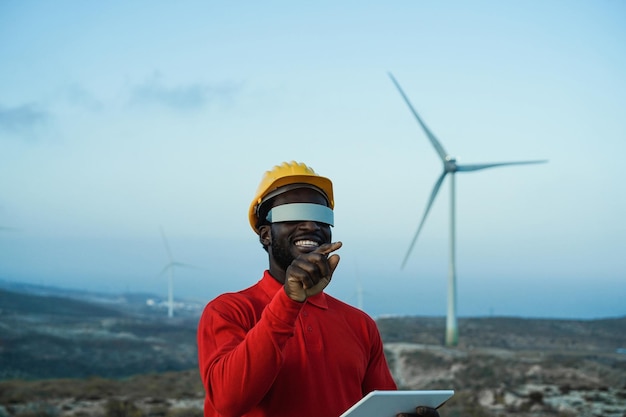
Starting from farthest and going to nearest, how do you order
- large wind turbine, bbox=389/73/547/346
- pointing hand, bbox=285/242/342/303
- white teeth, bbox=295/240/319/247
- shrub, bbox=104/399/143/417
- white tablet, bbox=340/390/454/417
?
large wind turbine, bbox=389/73/547/346, shrub, bbox=104/399/143/417, white teeth, bbox=295/240/319/247, pointing hand, bbox=285/242/342/303, white tablet, bbox=340/390/454/417

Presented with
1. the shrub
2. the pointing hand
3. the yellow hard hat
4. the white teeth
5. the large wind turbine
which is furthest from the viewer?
the large wind turbine

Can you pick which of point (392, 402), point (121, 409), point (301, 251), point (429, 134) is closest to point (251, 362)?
point (392, 402)

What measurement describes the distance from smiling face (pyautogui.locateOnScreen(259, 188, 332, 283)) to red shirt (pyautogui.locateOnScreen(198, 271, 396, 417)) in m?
0.15

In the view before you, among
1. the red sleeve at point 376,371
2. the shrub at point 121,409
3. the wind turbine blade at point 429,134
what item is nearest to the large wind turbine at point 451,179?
the wind turbine blade at point 429,134

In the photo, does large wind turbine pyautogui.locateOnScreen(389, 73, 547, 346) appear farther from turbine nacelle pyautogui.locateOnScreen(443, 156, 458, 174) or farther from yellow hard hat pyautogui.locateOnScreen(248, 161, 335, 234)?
yellow hard hat pyautogui.locateOnScreen(248, 161, 335, 234)

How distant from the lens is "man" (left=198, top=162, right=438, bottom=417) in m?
3.33

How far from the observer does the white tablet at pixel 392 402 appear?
3127 millimetres

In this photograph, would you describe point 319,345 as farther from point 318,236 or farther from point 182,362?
point 182,362

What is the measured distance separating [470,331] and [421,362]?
24.0m

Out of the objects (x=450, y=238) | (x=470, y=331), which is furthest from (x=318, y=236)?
(x=470, y=331)

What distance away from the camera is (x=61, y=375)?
4009cm

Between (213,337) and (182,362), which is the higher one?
(213,337)

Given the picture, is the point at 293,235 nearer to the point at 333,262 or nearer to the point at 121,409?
the point at 333,262

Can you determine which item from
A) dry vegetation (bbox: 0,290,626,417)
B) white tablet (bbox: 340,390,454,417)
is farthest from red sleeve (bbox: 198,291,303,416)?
dry vegetation (bbox: 0,290,626,417)
